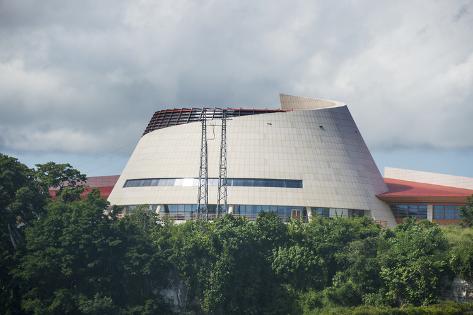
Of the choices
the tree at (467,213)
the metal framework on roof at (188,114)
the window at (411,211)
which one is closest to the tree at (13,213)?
the metal framework on roof at (188,114)

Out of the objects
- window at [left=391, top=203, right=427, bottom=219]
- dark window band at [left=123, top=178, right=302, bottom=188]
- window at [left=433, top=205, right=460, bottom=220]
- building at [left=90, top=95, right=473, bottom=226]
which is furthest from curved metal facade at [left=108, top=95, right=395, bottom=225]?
window at [left=433, top=205, right=460, bottom=220]

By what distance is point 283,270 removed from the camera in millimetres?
76875

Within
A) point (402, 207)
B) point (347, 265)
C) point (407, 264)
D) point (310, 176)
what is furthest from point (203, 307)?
point (402, 207)

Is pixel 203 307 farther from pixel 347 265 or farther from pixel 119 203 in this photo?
pixel 119 203

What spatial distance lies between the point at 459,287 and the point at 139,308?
93.0 feet

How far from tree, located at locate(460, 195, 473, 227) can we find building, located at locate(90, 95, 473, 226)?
4.13 metres

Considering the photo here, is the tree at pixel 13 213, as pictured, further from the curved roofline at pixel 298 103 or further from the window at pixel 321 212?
the curved roofline at pixel 298 103

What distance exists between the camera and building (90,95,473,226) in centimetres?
9519

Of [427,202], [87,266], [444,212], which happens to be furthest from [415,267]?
[444,212]

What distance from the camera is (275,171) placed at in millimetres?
96312

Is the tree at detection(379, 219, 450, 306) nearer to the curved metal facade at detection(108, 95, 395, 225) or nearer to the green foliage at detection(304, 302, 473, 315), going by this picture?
the green foliage at detection(304, 302, 473, 315)

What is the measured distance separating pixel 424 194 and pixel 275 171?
19.8m

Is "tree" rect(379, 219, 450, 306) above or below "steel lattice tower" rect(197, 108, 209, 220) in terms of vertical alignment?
below

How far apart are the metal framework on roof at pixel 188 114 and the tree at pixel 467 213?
25.0m
